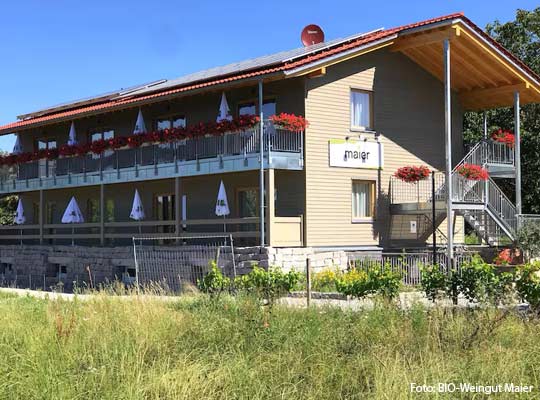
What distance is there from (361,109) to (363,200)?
9.93 ft

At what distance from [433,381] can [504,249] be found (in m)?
16.6

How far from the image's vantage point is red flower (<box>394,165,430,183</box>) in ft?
68.5

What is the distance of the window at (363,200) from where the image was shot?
22.0 meters

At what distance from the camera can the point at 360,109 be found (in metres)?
22.2

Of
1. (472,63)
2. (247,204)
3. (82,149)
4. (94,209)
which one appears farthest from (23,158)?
(472,63)

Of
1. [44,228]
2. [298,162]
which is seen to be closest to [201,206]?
[298,162]

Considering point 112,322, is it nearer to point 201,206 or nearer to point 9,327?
point 9,327

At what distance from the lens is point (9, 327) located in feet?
29.0

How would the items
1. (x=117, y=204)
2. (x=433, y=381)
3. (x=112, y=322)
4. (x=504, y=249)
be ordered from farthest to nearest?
(x=117, y=204) < (x=504, y=249) < (x=112, y=322) < (x=433, y=381)

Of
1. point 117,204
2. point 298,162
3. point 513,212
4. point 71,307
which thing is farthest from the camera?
point 117,204

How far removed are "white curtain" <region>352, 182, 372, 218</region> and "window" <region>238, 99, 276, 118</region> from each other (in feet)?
12.0

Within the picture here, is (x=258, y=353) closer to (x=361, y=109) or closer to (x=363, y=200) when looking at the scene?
(x=363, y=200)

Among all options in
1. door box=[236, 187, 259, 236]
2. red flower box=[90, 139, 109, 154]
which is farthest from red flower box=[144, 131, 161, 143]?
door box=[236, 187, 259, 236]

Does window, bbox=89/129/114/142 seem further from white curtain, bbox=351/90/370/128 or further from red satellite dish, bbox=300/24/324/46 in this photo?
white curtain, bbox=351/90/370/128
